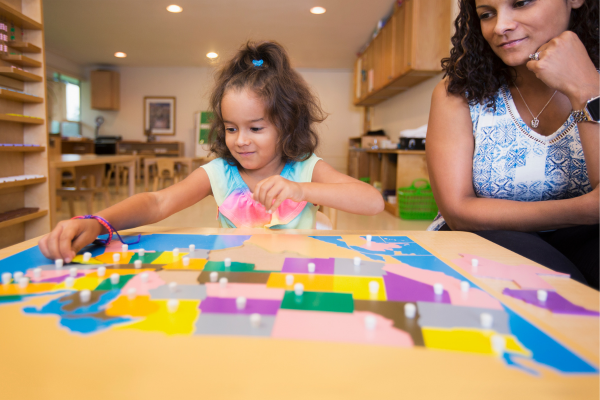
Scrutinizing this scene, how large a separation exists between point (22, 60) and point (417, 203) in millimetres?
3187

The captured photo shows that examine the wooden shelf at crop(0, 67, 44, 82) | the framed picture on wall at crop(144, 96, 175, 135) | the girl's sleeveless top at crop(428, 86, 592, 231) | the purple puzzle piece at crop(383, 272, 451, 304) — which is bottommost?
the purple puzzle piece at crop(383, 272, 451, 304)

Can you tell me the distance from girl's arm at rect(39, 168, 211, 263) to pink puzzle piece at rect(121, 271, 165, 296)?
0.17 m

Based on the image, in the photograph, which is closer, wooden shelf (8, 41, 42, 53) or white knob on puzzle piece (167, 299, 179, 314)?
white knob on puzzle piece (167, 299, 179, 314)

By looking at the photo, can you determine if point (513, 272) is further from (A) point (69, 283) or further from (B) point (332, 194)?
(A) point (69, 283)

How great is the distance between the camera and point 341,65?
830 centimetres

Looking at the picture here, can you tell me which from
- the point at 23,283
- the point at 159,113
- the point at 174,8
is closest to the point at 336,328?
the point at 23,283

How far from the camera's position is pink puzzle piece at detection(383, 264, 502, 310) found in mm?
471

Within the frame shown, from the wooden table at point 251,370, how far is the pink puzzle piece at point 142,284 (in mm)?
106

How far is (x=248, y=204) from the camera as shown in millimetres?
1232

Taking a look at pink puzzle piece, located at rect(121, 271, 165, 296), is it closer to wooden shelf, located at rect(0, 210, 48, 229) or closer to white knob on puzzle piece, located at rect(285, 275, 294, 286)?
white knob on puzzle piece, located at rect(285, 275, 294, 286)

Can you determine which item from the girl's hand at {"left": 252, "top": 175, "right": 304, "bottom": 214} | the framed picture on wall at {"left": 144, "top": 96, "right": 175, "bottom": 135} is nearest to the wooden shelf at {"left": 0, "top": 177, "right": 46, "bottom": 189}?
the girl's hand at {"left": 252, "top": 175, "right": 304, "bottom": 214}

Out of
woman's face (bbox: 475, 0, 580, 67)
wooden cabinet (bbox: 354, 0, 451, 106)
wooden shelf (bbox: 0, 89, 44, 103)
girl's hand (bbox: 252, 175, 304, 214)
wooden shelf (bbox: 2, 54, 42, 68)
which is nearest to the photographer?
girl's hand (bbox: 252, 175, 304, 214)

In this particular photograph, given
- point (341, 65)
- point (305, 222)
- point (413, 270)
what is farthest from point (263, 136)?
point (341, 65)

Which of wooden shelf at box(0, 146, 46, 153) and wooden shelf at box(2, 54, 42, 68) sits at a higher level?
wooden shelf at box(2, 54, 42, 68)
